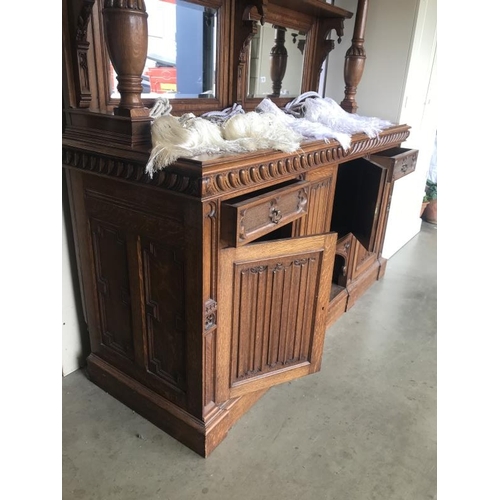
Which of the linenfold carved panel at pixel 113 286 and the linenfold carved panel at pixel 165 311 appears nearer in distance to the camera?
the linenfold carved panel at pixel 165 311

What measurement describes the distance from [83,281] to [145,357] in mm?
393

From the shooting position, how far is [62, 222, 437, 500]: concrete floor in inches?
53.1

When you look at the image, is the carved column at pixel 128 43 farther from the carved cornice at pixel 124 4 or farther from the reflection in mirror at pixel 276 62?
the reflection in mirror at pixel 276 62

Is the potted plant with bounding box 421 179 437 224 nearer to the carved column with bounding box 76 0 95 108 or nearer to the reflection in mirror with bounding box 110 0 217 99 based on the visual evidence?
the reflection in mirror with bounding box 110 0 217 99

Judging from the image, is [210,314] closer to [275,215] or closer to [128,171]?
[275,215]

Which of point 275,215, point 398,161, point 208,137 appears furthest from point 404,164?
point 208,137

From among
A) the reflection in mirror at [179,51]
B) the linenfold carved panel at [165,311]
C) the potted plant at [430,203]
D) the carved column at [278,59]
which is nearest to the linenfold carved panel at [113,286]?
the linenfold carved panel at [165,311]

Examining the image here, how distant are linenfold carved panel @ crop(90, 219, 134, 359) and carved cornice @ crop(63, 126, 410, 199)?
0.23m

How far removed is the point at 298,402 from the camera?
5.63ft

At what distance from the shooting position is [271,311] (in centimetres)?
142

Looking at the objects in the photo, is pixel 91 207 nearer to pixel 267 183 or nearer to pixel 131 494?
pixel 267 183

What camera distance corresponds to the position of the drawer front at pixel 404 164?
202 centimetres

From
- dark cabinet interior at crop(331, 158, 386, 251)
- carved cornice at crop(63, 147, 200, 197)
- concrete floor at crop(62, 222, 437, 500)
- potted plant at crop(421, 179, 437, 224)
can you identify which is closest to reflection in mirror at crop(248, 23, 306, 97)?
dark cabinet interior at crop(331, 158, 386, 251)

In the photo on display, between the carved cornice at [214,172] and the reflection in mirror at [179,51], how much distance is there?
0.95 ft
